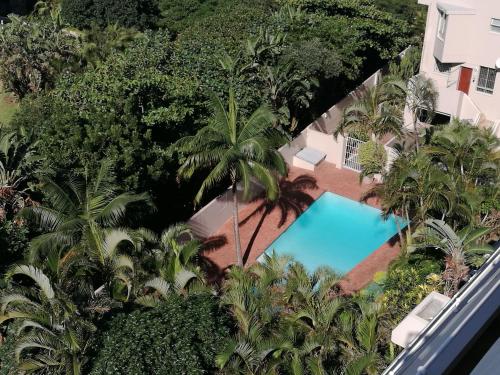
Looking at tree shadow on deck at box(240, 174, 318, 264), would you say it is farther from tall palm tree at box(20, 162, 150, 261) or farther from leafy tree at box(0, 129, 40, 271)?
leafy tree at box(0, 129, 40, 271)

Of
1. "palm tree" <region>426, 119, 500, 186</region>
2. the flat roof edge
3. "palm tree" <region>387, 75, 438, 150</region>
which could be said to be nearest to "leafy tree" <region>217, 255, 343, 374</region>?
the flat roof edge

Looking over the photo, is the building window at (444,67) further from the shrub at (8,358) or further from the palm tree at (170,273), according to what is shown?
the shrub at (8,358)

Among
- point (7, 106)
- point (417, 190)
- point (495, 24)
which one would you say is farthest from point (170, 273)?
point (7, 106)

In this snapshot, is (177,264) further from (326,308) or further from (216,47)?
(216,47)

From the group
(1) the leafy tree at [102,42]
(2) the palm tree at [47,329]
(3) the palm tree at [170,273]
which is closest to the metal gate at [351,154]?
(3) the palm tree at [170,273]

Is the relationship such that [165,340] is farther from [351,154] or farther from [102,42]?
[102,42]

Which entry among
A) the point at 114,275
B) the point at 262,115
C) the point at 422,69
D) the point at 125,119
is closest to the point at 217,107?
the point at 262,115

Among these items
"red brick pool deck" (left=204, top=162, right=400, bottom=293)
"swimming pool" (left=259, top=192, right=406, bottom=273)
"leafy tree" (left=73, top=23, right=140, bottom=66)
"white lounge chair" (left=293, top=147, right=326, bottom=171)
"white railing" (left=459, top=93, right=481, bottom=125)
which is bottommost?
"swimming pool" (left=259, top=192, right=406, bottom=273)
